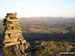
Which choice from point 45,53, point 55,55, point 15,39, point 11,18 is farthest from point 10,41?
point 55,55

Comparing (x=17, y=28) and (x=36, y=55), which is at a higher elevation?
(x=17, y=28)

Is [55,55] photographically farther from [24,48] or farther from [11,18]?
[11,18]

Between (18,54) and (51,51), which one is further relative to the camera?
(51,51)

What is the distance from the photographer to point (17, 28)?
99.5 feet

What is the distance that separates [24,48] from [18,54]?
464cm

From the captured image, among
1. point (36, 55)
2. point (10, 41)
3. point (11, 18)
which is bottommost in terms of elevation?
point (36, 55)

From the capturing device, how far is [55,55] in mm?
25016

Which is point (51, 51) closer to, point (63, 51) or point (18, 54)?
point (63, 51)

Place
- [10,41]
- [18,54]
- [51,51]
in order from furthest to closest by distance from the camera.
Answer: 1. [10,41]
2. [51,51]
3. [18,54]

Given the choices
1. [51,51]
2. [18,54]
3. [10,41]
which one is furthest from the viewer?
[10,41]

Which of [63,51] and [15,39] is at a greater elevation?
[15,39]

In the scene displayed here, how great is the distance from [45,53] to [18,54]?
5385 millimetres

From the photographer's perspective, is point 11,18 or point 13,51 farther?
point 11,18

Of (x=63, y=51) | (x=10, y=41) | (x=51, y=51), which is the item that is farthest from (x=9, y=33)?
(x=63, y=51)
